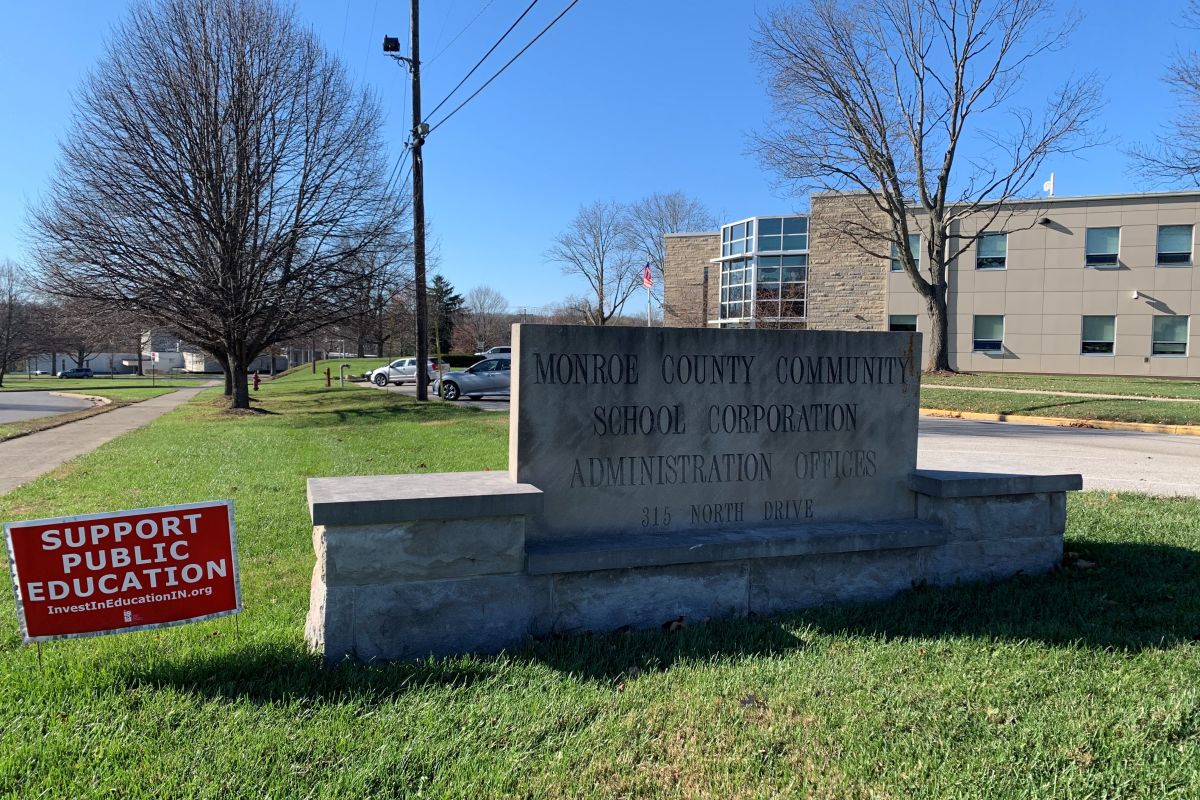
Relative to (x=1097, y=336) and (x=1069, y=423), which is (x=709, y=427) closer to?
(x=1069, y=423)

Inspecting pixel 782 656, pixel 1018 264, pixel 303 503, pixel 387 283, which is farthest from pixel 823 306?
pixel 782 656

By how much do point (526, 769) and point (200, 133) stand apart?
20499 millimetres

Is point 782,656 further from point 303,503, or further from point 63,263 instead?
point 63,263

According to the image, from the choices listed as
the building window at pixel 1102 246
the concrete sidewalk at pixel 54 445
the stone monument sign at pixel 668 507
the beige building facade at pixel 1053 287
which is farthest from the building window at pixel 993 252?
the stone monument sign at pixel 668 507

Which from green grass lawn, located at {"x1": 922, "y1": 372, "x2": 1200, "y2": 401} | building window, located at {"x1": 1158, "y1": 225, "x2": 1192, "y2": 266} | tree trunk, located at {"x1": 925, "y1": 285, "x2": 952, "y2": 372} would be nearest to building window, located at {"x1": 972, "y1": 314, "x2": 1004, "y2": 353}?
building window, located at {"x1": 1158, "y1": 225, "x2": 1192, "y2": 266}

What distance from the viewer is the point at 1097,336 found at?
32062mm

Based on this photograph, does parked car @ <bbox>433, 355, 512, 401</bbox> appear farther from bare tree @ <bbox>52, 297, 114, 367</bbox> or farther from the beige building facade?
the beige building facade

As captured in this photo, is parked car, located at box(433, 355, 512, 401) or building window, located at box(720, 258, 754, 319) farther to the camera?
building window, located at box(720, 258, 754, 319)

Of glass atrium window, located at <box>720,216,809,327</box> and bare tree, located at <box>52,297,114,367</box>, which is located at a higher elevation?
glass atrium window, located at <box>720,216,809,327</box>

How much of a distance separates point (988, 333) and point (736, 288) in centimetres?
1256

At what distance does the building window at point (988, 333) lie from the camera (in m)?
33.3

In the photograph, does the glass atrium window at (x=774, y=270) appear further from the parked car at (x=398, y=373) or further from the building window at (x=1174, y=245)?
the parked car at (x=398, y=373)

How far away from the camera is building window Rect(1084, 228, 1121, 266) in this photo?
31.5 m

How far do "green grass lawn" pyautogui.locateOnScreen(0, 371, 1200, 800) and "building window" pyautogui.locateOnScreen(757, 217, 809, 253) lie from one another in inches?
1397
